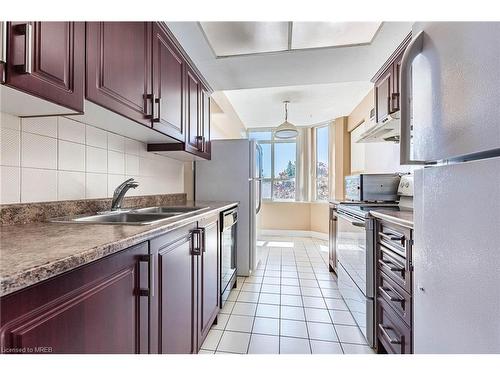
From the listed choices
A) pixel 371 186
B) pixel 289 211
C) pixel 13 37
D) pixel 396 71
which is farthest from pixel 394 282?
pixel 289 211

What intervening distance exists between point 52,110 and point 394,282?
1.85 m

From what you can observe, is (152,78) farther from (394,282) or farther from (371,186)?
(371,186)

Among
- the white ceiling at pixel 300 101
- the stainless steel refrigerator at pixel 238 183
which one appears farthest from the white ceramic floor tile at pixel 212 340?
the white ceiling at pixel 300 101

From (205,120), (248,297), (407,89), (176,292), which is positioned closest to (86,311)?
(176,292)

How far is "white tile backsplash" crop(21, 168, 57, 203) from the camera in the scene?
42.0 inches

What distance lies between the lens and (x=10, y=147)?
1012 mm

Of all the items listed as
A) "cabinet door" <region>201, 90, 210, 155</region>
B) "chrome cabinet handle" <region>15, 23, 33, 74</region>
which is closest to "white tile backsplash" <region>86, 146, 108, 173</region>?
"chrome cabinet handle" <region>15, 23, 33, 74</region>

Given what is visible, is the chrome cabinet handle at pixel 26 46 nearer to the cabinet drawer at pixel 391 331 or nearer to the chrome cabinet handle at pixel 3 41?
the chrome cabinet handle at pixel 3 41

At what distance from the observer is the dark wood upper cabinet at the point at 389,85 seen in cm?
186

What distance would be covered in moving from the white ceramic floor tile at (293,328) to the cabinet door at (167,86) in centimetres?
165

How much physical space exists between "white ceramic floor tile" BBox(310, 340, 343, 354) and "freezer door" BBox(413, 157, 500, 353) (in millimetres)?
932

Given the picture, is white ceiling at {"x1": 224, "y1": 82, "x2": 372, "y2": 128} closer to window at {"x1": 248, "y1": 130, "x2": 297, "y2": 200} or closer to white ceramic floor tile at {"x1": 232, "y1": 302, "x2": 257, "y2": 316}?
window at {"x1": 248, "y1": 130, "x2": 297, "y2": 200}

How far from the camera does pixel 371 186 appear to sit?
95.3 inches

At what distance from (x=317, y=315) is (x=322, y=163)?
3825mm
